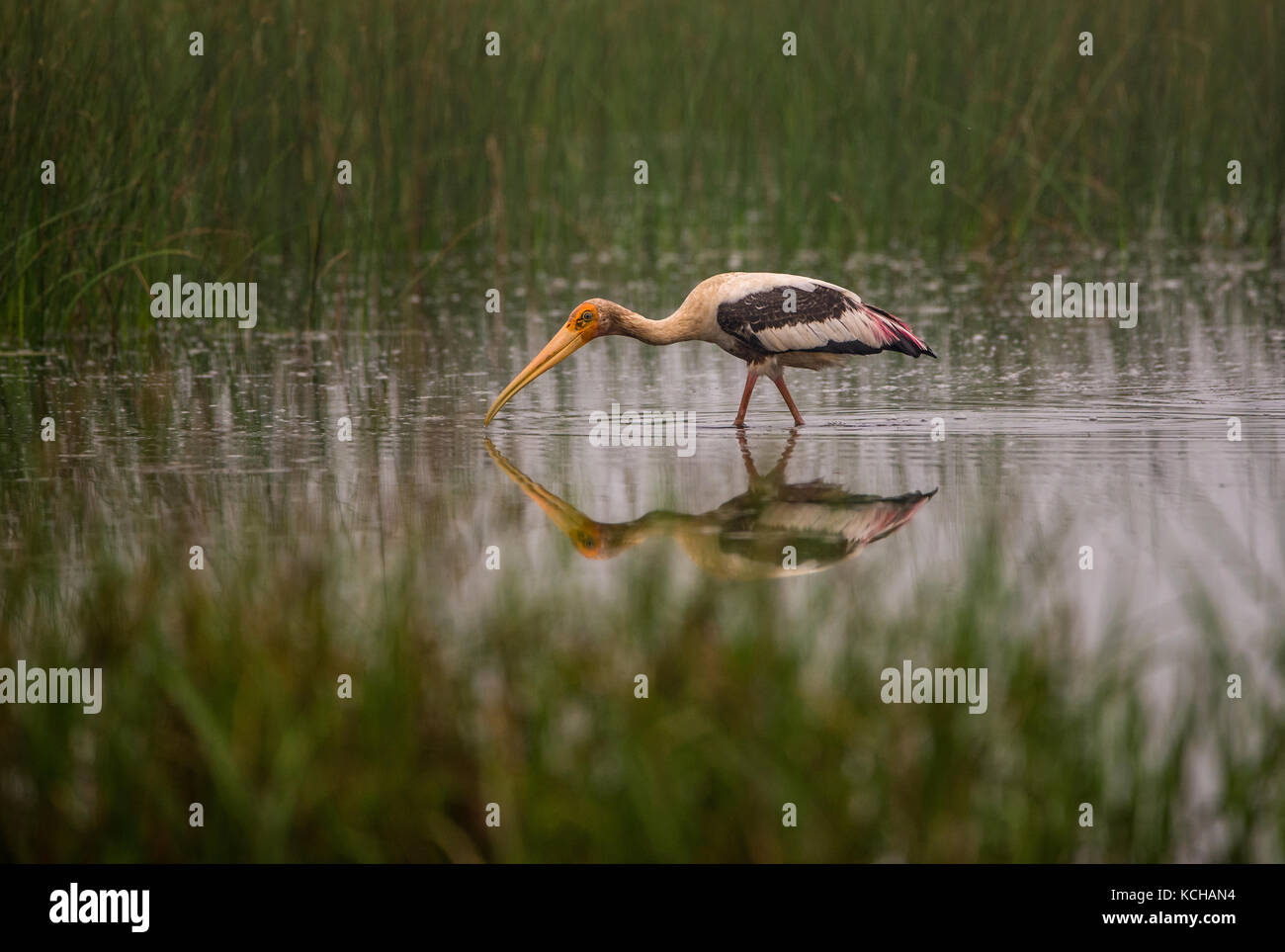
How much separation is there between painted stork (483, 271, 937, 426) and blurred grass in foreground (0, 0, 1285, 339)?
2.52m

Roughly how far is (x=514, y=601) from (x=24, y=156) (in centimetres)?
617

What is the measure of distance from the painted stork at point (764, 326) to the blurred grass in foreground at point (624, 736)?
3.75 meters

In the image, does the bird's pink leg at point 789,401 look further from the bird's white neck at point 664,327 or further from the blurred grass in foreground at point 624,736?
the blurred grass in foreground at point 624,736

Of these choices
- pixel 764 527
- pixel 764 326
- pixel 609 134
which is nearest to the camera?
pixel 764 527

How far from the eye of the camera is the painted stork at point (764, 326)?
28.6ft

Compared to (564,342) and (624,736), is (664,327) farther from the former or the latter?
(624,736)

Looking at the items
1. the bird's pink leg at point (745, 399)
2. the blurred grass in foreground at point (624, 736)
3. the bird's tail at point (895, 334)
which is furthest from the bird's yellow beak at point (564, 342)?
the blurred grass in foreground at point (624, 736)

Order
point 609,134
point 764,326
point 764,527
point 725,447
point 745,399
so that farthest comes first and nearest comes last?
point 609,134 → point 745,399 → point 764,326 → point 725,447 → point 764,527

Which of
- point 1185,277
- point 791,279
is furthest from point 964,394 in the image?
point 1185,277

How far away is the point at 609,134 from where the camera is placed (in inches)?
593

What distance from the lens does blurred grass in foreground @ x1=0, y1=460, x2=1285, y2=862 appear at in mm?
3854

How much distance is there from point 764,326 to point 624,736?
4.93 m

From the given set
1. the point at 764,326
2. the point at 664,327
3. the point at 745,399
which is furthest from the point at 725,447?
the point at 664,327

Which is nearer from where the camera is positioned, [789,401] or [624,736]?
[624,736]
